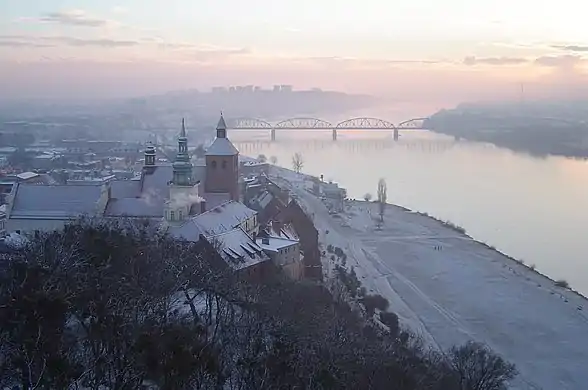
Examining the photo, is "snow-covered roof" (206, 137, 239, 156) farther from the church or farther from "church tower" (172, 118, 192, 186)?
"church tower" (172, 118, 192, 186)

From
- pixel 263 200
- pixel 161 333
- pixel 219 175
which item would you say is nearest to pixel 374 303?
pixel 219 175

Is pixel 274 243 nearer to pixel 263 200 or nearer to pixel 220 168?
pixel 220 168

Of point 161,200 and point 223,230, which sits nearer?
point 223,230

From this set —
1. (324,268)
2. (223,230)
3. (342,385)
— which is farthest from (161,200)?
(342,385)

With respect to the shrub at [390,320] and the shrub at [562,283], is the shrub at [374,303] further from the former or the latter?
the shrub at [562,283]

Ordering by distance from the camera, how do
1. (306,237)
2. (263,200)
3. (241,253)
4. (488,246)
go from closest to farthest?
1. (241,253)
2. (306,237)
3. (263,200)
4. (488,246)

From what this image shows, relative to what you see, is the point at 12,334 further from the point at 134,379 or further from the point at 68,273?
the point at 68,273
